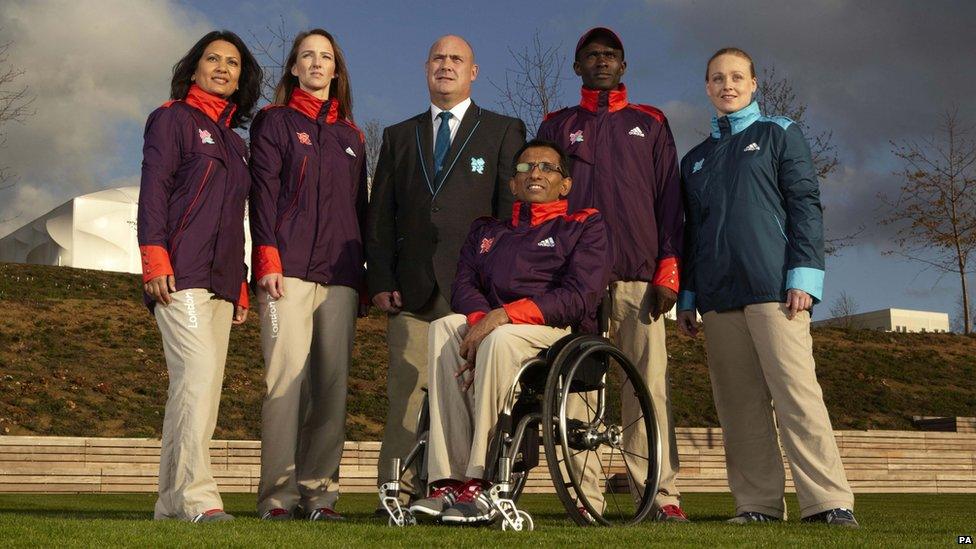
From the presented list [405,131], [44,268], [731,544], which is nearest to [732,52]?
[405,131]

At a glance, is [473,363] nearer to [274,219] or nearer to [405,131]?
[274,219]

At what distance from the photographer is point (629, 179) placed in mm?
5195

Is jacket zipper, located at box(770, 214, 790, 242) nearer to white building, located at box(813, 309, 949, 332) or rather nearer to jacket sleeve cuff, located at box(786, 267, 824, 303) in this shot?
jacket sleeve cuff, located at box(786, 267, 824, 303)

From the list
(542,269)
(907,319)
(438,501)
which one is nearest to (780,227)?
(542,269)

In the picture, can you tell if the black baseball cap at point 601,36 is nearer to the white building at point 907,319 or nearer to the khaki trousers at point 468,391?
the khaki trousers at point 468,391

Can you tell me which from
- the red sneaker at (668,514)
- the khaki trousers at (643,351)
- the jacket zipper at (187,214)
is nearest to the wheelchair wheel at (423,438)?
the khaki trousers at (643,351)

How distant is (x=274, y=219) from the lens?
5.12 m

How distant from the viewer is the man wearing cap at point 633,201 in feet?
16.7

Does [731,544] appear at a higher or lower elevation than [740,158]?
Answer: lower

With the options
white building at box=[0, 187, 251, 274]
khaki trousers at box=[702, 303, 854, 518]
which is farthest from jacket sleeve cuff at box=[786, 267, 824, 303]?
white building at box=[0, 187, 251, 274]

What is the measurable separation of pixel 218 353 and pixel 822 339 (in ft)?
58.9

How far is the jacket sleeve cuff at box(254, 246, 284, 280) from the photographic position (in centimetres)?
501

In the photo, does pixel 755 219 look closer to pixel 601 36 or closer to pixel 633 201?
pixel 633 201

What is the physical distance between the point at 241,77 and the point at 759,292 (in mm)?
2700
